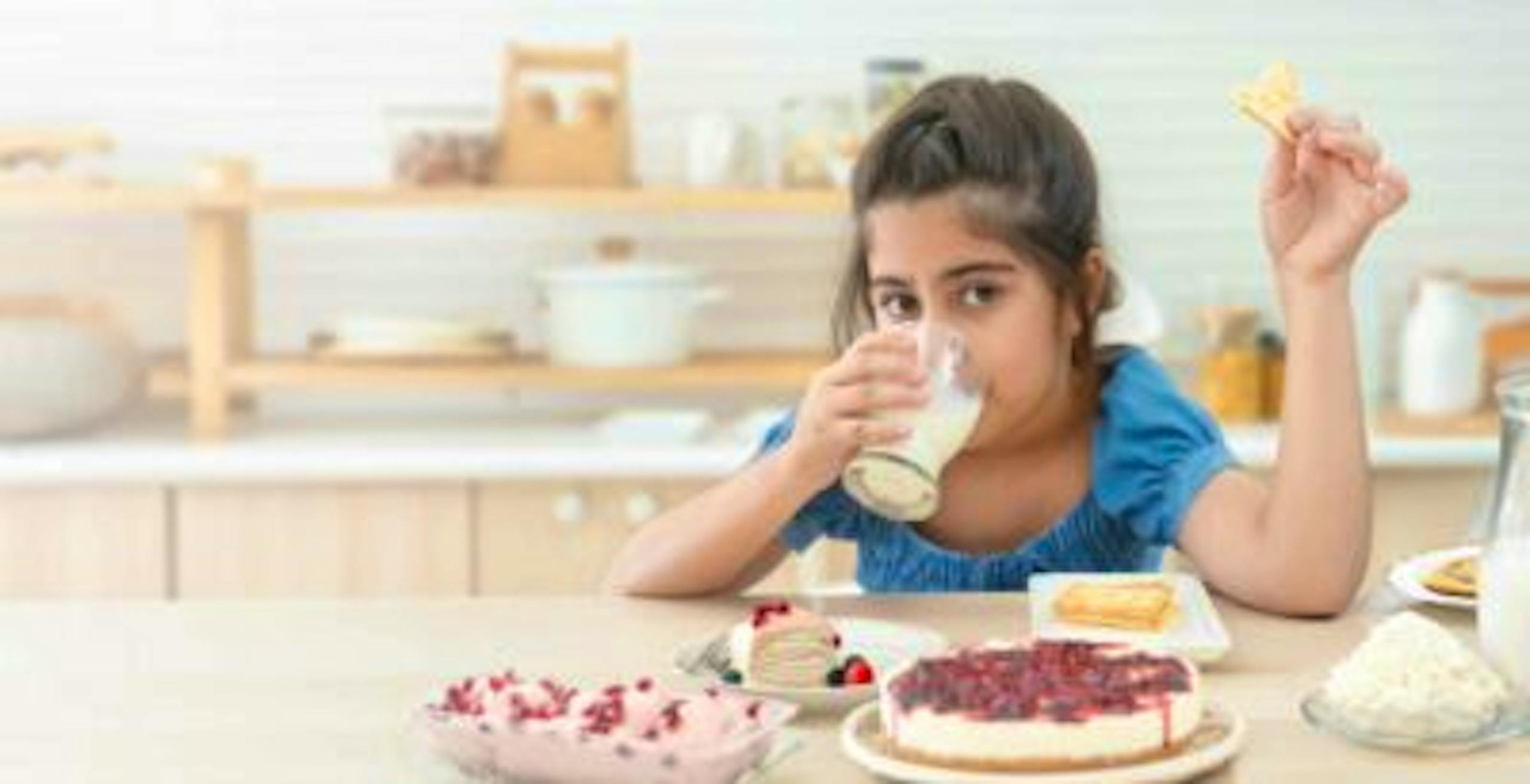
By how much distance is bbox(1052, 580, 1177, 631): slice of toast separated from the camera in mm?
1747

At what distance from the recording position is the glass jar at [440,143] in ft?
12.2

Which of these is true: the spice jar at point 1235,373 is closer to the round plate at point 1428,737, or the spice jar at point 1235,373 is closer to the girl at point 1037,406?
the girl at point 1037,406

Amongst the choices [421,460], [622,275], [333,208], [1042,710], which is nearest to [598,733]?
[1042,710]

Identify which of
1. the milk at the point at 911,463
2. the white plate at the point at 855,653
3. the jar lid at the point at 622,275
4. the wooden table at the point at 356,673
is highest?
the milk at the point at 911,463

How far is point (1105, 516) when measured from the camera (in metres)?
2.21

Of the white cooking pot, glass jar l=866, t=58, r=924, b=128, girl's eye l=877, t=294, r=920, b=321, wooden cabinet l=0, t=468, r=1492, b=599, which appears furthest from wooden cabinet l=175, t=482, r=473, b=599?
girl's eye l=877, t=294, r=920, b=321

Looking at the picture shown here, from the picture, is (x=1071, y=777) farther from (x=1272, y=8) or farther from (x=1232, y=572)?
(x=1272, y=8)

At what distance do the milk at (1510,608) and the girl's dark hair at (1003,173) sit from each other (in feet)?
2.15

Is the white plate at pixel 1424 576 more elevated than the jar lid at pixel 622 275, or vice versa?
the jar lid at pixel 622 275

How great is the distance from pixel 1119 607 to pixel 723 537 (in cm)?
38

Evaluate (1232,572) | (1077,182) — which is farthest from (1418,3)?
(1232,572)

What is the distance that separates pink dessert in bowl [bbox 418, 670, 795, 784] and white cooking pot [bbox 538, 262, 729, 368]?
7.45ft

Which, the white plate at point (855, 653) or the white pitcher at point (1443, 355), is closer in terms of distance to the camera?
the white plate at point (855, 653)

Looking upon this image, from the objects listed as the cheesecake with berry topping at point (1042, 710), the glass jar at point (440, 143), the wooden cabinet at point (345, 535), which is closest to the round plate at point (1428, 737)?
the cheesecake with berry topping at point (1042, 710)
